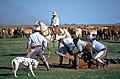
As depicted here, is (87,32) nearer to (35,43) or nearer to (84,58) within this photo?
(84,58)

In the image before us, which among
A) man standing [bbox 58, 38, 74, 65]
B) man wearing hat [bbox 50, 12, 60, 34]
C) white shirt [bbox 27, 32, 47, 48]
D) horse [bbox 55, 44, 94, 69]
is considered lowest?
horse [bbox 55, 44, 94, 69]

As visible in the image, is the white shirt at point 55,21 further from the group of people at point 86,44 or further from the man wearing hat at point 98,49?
the man wearing hat at point 98,49

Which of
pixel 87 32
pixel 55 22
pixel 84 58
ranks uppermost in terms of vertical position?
pixel 55 22

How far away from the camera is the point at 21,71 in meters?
15.7

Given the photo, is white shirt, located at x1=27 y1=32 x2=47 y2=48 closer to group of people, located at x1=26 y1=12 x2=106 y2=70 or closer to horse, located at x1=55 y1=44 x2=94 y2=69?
group of people, located at x1=26 y1=12 x2=106 y2=70

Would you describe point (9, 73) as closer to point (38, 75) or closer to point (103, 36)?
point (38, 75)

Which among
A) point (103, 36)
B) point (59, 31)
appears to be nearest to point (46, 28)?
point (59, 31)

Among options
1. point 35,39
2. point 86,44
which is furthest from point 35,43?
point 86,44

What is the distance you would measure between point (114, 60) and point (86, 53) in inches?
94.6

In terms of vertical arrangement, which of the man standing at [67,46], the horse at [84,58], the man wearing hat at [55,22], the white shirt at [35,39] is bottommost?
the horse at [84,58]

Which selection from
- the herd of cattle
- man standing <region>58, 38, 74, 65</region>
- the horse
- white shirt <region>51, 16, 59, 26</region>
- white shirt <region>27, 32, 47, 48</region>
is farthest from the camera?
the herd of cattle

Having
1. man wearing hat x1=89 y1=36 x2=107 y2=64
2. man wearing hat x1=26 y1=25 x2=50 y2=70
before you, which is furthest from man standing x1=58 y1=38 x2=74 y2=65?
man wearing hat x1=26 y1=25 x2=50 y2=70

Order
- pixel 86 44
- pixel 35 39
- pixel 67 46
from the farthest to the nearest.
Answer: pixel 67 46, pixel 86 44, pixel 35 39

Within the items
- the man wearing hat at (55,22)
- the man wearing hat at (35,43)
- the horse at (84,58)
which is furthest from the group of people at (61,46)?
the man wearing hat at (55,22)
